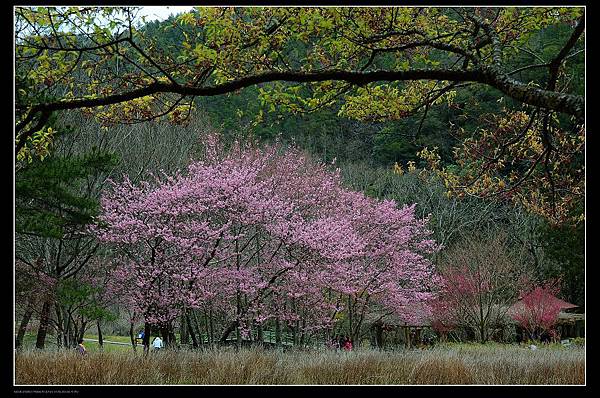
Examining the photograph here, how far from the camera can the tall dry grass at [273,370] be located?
5984mm

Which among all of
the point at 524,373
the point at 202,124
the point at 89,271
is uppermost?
the point at 202,124

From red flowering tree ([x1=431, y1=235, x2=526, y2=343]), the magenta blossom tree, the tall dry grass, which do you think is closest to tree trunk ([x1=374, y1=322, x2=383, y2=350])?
red flowering tree ([x1=431, y1=235, x2=526, y2=343])

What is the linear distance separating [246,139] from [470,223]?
26.8 ft

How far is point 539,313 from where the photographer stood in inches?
614

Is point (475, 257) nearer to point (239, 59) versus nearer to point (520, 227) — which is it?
point (520, 227)

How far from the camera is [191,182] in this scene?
11.8 meters

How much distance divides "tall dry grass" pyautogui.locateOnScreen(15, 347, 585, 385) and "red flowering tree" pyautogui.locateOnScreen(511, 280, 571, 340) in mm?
8718

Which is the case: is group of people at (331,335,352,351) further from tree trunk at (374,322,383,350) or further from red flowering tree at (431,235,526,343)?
red flowering tree at (431,235,526,343)

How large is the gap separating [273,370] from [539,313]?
11.0 metres

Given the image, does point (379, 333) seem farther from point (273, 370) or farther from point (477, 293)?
point (273, 370)

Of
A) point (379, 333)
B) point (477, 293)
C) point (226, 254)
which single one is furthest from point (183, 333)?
point (477, 293)

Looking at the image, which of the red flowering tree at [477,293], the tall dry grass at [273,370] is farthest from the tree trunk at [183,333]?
the red flowering tree at [477,293]
